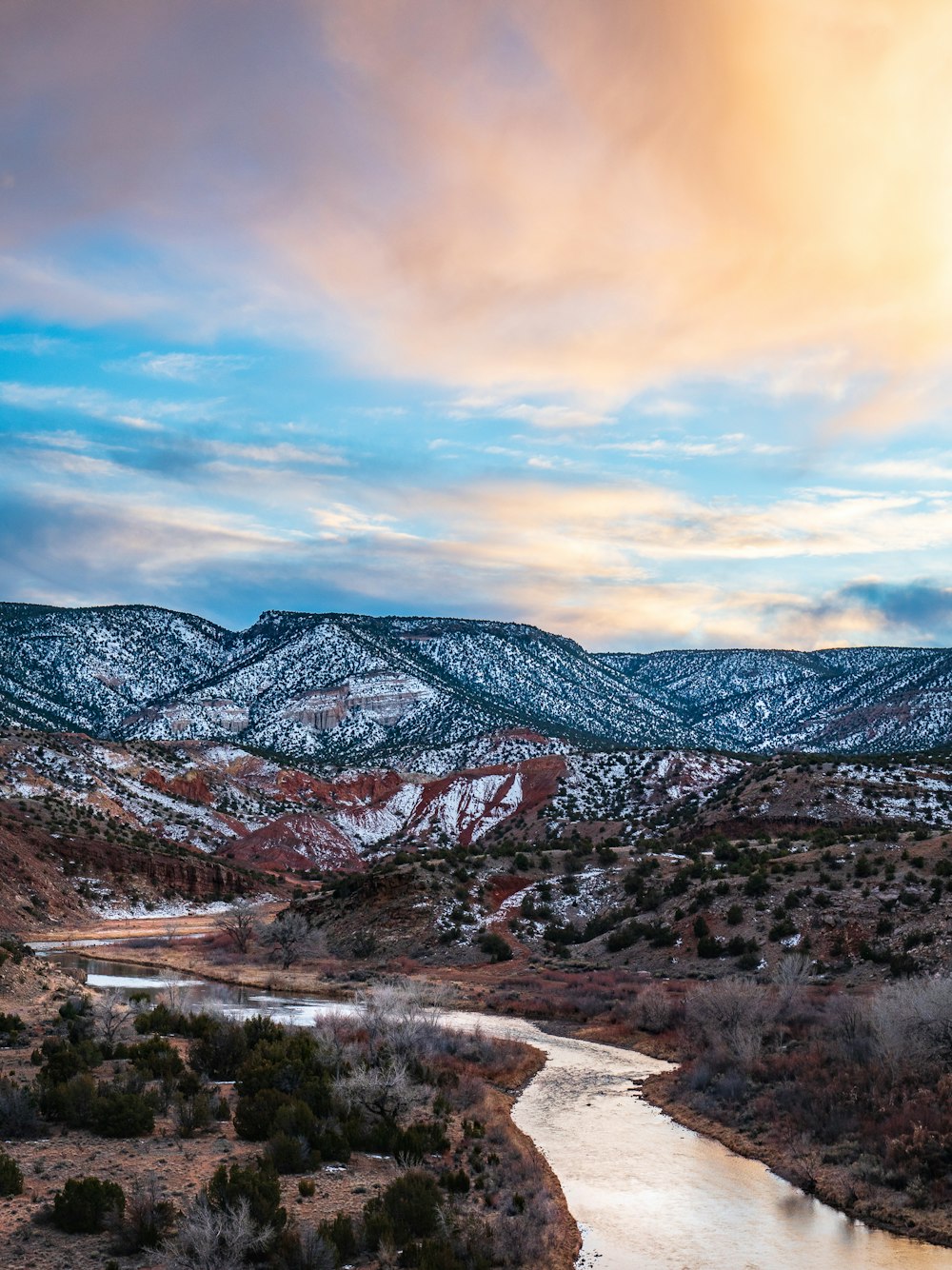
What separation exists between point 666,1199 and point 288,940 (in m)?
39.9

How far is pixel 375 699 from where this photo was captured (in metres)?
168

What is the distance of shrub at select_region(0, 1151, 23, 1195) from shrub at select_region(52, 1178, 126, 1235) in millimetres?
929

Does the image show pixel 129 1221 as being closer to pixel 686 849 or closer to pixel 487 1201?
pixel 487 1201

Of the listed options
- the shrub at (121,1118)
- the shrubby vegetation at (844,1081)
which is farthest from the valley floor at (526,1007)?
the shrub at (121,1118)

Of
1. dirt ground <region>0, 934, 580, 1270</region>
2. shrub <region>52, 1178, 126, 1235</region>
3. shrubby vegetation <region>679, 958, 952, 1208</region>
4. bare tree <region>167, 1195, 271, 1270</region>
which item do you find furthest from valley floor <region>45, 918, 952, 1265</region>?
shrub <region>52, 1178, 126, 1235</region>

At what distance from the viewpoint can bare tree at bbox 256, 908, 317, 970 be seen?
5512cm

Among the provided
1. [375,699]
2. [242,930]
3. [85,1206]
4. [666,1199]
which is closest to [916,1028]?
[666,1199]

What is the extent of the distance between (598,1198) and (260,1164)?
249 inches

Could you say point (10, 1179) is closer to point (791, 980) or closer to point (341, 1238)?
point (341, 1238)

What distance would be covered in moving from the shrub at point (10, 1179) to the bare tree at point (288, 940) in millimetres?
39538

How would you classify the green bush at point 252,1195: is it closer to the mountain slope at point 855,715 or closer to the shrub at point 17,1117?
the shrub at point 17,1117

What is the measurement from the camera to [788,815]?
73.2 metres

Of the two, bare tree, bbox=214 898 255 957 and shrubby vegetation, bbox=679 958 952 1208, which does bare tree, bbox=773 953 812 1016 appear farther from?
bare tree, bbox=214 898 255 957

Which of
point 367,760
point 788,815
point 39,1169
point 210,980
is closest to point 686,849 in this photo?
point 788,815
